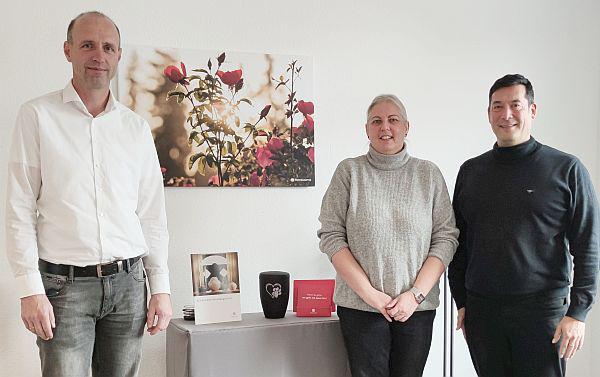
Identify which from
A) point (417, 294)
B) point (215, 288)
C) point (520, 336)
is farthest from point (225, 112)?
point (520, 336)

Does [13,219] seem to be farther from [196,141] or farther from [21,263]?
[196,141]

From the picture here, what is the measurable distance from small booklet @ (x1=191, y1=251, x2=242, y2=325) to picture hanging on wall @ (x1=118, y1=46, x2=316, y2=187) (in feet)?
1.44

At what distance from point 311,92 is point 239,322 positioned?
1.15 meters

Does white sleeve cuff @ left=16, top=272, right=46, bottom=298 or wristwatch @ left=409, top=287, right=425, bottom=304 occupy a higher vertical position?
white sleeve cuff @ left=16, top=272, right=46, bottom=298

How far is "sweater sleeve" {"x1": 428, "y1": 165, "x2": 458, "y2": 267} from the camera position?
249 centimetres

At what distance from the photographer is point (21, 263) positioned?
1.83m

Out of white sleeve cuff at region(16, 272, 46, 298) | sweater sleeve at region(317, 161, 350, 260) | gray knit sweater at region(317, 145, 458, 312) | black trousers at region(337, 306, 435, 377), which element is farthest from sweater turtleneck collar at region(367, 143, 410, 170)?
white sleeve cuff at region(16, 272, 46, 298)

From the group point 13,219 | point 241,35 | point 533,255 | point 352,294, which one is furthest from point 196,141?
point 533,255

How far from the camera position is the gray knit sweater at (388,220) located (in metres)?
2.46

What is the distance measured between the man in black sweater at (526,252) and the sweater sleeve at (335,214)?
0.47 m

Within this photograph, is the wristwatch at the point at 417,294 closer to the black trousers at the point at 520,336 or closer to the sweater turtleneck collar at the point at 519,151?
the black trousers at the point at 520,336

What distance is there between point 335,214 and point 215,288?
59 centimetres

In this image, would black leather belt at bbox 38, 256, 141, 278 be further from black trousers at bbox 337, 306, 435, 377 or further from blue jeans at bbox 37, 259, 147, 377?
black trousers at bbox 337, 306, 435, 377

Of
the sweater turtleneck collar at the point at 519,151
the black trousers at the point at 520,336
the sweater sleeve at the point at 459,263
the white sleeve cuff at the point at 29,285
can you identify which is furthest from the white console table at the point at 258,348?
the sweater turtleneck collar at the point at 519,151
